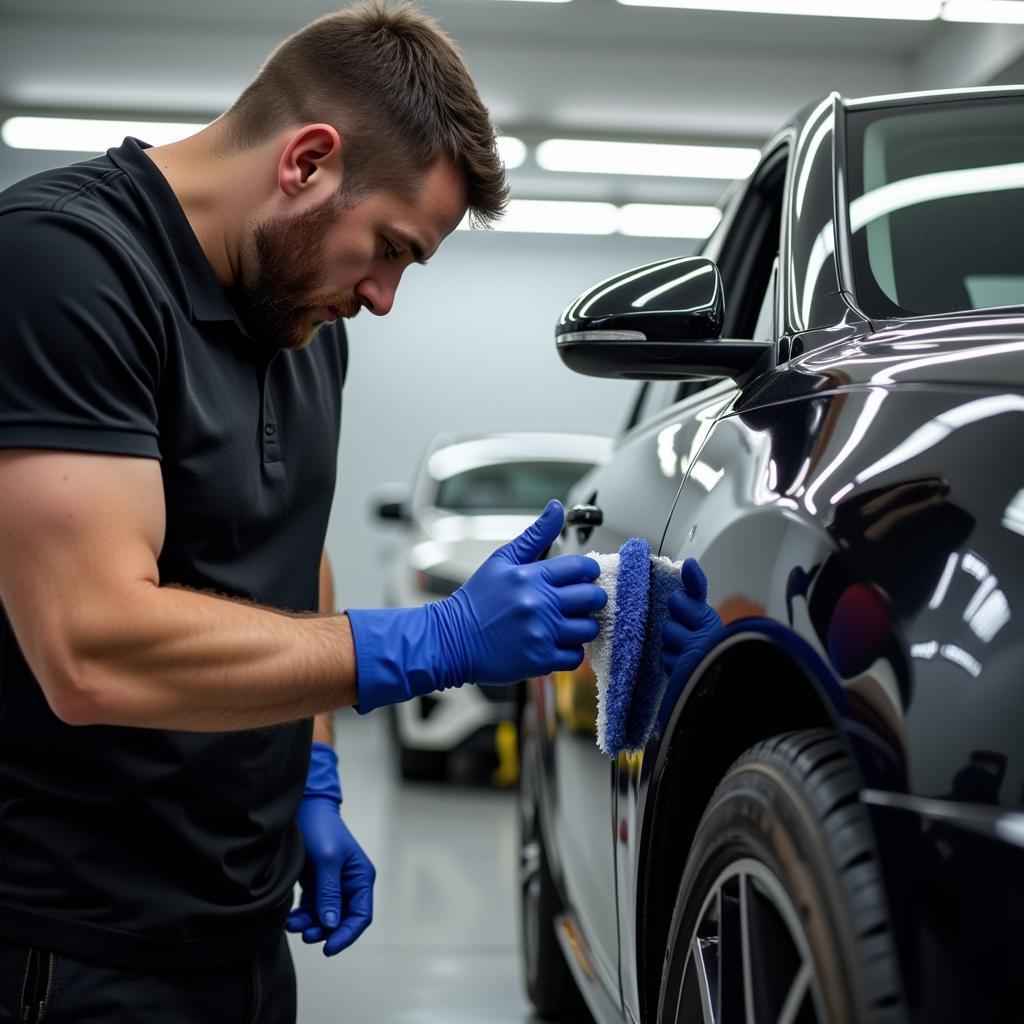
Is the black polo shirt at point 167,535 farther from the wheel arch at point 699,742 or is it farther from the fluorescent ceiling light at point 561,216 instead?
the fluorescent ceiling light at point 561,216

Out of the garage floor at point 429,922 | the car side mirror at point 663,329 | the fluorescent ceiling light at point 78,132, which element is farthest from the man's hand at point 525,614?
the fluorescent ceiling light at point 78,132

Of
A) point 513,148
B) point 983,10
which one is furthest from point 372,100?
point 513,148

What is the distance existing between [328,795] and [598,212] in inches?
304

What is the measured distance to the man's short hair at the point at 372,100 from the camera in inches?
59.5

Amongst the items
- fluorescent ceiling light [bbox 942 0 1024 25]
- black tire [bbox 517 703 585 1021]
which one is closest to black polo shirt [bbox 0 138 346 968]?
black tire [bbox 517 703 585 1021]

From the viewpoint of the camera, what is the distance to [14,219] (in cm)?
127

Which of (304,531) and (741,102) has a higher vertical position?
(741,102)

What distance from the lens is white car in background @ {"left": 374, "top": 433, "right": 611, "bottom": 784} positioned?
5254 millimetres

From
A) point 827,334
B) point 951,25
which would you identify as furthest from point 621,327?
point 951,25

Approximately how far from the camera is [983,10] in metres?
6.16

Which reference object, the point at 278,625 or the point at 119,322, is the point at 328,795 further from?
the point at 119,322

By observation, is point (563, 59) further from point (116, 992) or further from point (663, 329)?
point (116, 992)

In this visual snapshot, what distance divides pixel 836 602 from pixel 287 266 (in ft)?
2.78

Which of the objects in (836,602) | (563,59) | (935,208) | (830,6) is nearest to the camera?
(836,602)
